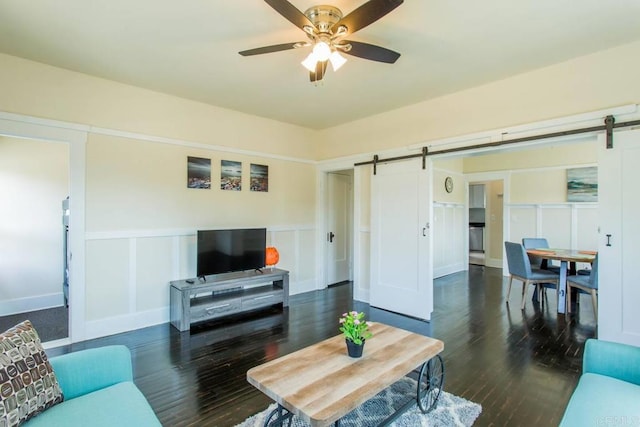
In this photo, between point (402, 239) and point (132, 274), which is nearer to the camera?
point (132, 274)

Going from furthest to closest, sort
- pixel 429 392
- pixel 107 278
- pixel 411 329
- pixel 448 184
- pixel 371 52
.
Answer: pixel 448 184, pixel 411 329, pixel 107 278, pixel 371 52, pixel 429 392

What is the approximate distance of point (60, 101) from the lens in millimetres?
3328

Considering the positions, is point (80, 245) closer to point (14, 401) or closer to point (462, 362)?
point (14, 401)

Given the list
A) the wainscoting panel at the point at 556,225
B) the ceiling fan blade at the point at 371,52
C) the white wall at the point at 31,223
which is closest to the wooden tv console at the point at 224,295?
the white wall at the point at 31,223

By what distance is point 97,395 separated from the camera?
161 centimetres

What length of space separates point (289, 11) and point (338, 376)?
215 centimetres

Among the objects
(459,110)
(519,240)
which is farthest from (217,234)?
(519,240)

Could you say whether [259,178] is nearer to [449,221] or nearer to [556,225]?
[449,221]

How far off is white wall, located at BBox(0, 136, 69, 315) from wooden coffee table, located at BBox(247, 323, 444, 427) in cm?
426

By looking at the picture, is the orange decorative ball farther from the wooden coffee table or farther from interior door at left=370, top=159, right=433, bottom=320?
the wooden coffee table

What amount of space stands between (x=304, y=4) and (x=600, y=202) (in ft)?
10.2

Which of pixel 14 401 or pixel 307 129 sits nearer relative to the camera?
pixel 14 401

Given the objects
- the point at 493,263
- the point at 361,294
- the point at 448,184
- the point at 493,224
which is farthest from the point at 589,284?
the point at 493,224

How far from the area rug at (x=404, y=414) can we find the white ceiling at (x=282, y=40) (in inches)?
111
